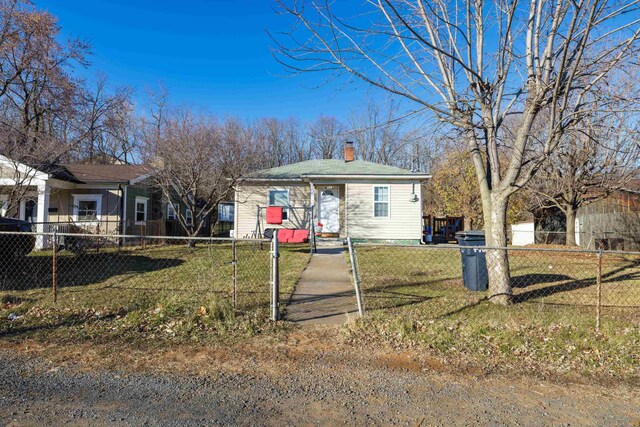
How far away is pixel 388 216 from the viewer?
1609cm

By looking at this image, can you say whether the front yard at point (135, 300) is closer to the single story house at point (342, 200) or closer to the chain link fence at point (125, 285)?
the chain link fence at point (125, 285)

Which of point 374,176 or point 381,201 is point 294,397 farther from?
point 381,201

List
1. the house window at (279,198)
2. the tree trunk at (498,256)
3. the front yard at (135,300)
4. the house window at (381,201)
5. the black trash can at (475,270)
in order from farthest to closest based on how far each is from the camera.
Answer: the house window at (279,198) < the house window at (381,201) < the black trash can at (475,270) < the tree trunk at (498,256) < the front yard at (135,300)

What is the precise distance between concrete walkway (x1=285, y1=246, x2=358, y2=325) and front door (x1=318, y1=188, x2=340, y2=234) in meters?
6.77

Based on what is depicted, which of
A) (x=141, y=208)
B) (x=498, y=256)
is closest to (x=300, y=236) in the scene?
(x=141, y=208)

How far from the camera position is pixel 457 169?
75.5 feet

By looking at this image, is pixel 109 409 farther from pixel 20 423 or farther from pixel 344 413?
pixel 344 413

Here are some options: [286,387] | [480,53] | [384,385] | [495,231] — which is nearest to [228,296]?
[286,387]

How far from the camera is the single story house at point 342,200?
52.4 ft

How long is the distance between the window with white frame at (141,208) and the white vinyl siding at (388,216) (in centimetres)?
977

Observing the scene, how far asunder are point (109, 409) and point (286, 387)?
1.36 metres

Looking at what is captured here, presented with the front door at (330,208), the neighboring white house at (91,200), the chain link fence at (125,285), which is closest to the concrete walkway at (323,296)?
the chain link fence at (125,285)

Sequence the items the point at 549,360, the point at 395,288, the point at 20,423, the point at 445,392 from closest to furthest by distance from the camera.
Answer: the point at 20,423, the point at 445,392, the point at 549,360, the point at 395,288

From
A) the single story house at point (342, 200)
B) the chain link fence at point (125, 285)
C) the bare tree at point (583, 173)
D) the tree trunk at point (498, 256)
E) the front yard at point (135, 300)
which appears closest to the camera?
the front yard at point (135, 300)
